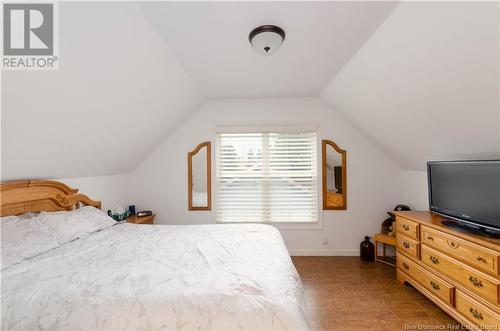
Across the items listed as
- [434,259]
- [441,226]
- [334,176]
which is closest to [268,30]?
[441,226]

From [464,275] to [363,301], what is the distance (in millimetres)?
906

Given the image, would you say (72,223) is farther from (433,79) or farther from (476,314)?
(476,314)

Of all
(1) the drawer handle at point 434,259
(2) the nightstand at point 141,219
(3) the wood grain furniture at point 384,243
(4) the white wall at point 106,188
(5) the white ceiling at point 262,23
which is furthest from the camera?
(2) the nightstand at point 141,219

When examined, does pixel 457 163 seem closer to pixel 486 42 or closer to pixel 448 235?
pixel 448 235

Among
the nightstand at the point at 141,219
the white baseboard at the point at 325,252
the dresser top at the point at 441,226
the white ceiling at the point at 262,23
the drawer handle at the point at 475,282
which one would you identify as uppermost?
the white ceiling at the point at 262,23

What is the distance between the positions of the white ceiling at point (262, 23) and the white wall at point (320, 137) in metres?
0.71

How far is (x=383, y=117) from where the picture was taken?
266cm

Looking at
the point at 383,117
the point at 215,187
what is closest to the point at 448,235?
the point at 383,117

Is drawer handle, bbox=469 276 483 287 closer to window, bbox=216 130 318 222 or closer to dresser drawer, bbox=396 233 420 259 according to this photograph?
dresser drawer, bbox=396 233 420 259

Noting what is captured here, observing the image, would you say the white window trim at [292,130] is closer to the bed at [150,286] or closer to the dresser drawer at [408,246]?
the dresser drawer at [408,246]

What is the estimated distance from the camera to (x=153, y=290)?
1.20m

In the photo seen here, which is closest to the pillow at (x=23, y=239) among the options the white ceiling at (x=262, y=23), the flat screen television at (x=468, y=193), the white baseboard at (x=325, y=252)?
the white ceiling at (x=262, y=23)

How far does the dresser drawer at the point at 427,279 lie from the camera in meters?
1.94

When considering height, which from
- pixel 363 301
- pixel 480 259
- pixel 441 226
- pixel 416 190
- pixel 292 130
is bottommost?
pixel 363 301
